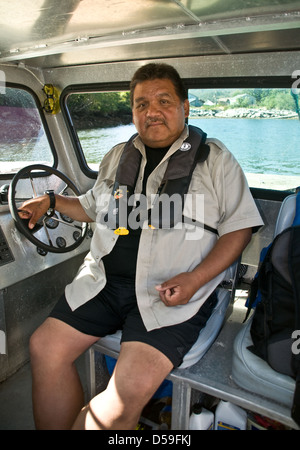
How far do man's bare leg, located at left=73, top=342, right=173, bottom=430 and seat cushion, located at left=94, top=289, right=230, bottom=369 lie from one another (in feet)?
0.46

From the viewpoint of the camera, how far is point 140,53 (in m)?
2.39

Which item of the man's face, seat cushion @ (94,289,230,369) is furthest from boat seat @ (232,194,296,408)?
the man's face

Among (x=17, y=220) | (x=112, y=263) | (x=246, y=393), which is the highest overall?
(x=17, y=220)

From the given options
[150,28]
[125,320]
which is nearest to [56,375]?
[125,320]

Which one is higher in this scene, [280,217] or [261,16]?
[261,16]

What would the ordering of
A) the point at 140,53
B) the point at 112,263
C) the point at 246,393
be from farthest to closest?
the point at 140,53 → the point at 112,263 → the point at 246,393

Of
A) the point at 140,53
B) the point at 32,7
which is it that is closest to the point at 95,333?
the point at 32,7

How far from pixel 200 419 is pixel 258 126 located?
1724 mm

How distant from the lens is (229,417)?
162 centimetres

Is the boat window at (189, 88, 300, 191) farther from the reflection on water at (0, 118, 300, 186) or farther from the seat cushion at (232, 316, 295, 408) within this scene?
the seat cushion at (232, 316, 295, 408)

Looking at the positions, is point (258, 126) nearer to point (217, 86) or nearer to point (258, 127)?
point (258, 127)

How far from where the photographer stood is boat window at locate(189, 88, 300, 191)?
2.21 meters
